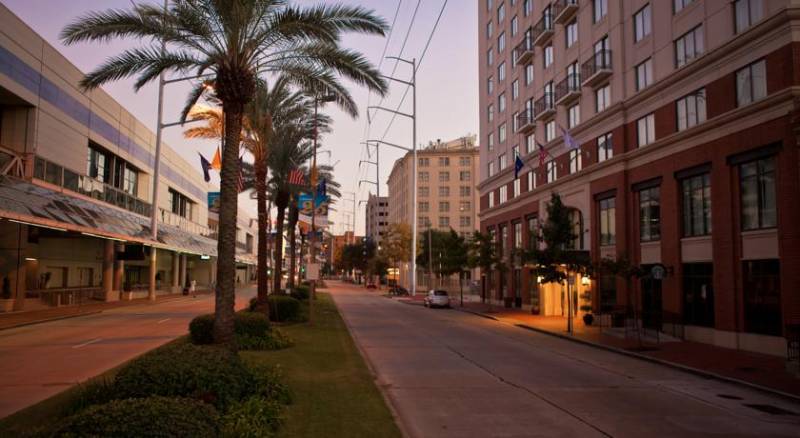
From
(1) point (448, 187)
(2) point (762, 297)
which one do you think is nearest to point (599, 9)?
(2) point (762, 297)

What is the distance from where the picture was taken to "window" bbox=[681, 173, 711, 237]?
2411 centimetres

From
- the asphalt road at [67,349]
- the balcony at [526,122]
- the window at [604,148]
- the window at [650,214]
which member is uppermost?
the balcony at [526,122]

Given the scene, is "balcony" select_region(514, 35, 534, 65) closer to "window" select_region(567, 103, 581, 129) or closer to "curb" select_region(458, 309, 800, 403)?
"window" select_region(567, 103, 581, 129)

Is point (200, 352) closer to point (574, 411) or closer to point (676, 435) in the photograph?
point (574, 411)

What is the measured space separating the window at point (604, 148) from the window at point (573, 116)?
3303 millimetres

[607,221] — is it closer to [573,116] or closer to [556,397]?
[573,116]

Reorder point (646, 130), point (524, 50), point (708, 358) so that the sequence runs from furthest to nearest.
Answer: point (524, 50), point (646, 130), point (708, 358)

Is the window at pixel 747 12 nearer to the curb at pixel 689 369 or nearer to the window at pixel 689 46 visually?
the window at pixel 689 46

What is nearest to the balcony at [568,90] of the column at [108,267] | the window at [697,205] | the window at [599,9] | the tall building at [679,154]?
the tall building at [679,154]

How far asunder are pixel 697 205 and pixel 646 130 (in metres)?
5.39

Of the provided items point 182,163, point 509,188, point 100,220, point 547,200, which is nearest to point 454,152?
point 182,163

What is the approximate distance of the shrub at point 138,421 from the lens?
237 inches

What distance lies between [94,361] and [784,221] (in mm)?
20501

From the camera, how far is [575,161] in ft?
121
